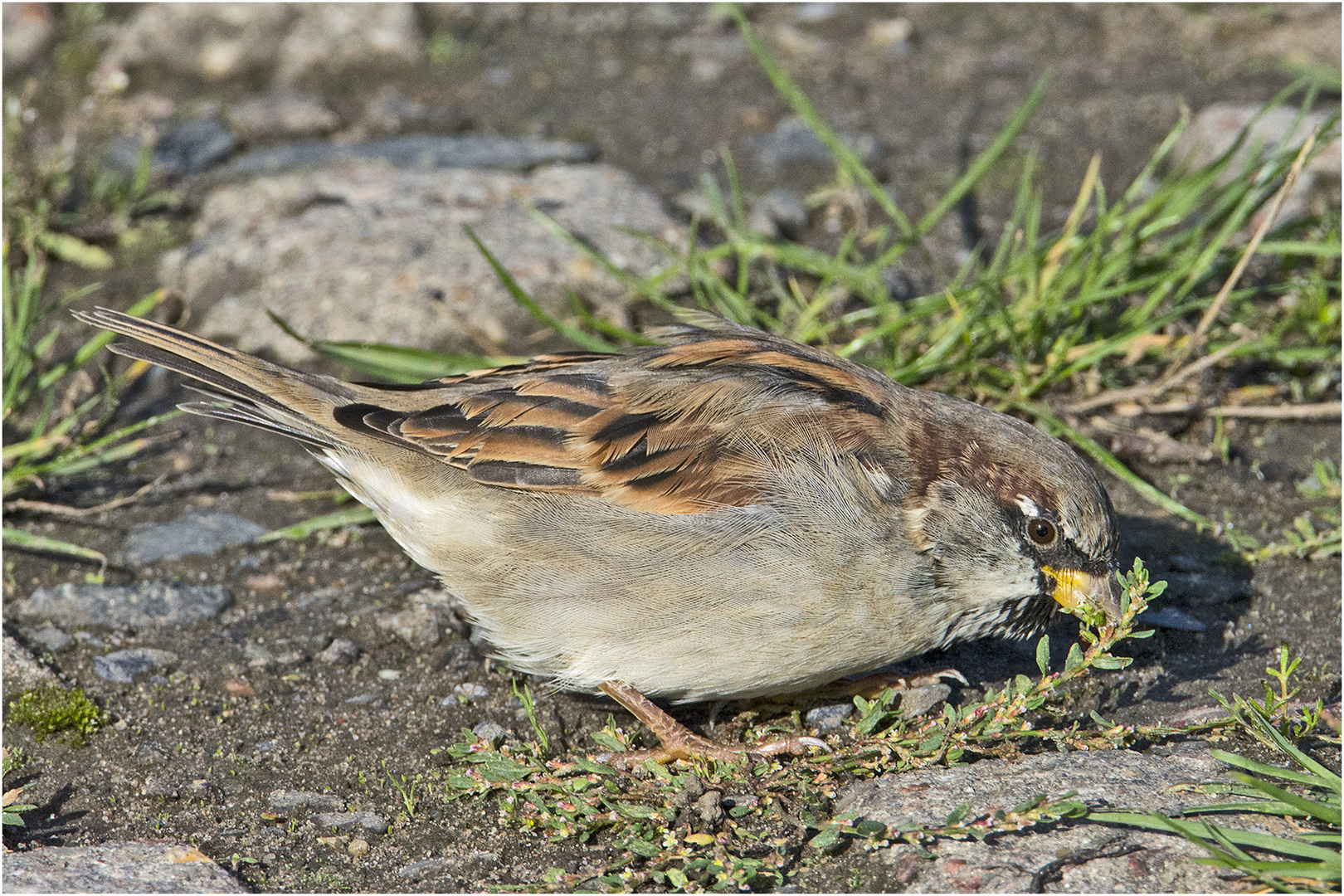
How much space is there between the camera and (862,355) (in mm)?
5535

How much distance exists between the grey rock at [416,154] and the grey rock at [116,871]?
4159mm

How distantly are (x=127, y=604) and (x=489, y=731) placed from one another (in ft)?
5.04

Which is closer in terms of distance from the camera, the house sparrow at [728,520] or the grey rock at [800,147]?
the house sparrow at [728,520]

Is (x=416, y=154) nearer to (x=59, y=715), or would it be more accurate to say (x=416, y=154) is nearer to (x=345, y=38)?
(x=345, y=38)

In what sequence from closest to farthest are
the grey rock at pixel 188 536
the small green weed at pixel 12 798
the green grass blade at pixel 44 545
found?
the small green weed at pixel 12 798
the green grass blade at pixel 44 545
the grey rock at pixel 188 536

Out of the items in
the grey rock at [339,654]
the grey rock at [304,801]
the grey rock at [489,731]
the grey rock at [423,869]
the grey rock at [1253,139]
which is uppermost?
the grey rock at [1253,139]

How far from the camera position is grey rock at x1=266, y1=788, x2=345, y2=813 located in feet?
12.1

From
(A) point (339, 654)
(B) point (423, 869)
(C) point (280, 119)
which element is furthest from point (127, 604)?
(C) point (280, 119)

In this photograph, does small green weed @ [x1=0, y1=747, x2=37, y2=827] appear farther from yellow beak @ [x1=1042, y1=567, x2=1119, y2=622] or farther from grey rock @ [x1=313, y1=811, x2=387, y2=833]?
yellow beak @ [x1=1042, y1=567, x2=1119, y2=622]

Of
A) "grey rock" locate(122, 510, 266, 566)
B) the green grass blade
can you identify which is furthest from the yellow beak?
the green grass blade

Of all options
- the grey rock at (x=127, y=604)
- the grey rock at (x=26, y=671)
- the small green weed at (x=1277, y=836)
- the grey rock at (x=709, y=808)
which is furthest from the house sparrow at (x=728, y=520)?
the grey rock at (x=26, y=671)

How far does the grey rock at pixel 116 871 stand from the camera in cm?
314

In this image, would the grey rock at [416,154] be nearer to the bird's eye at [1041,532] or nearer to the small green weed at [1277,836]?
the bird's eye at [1041,532]

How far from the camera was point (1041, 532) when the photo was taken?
383cm
